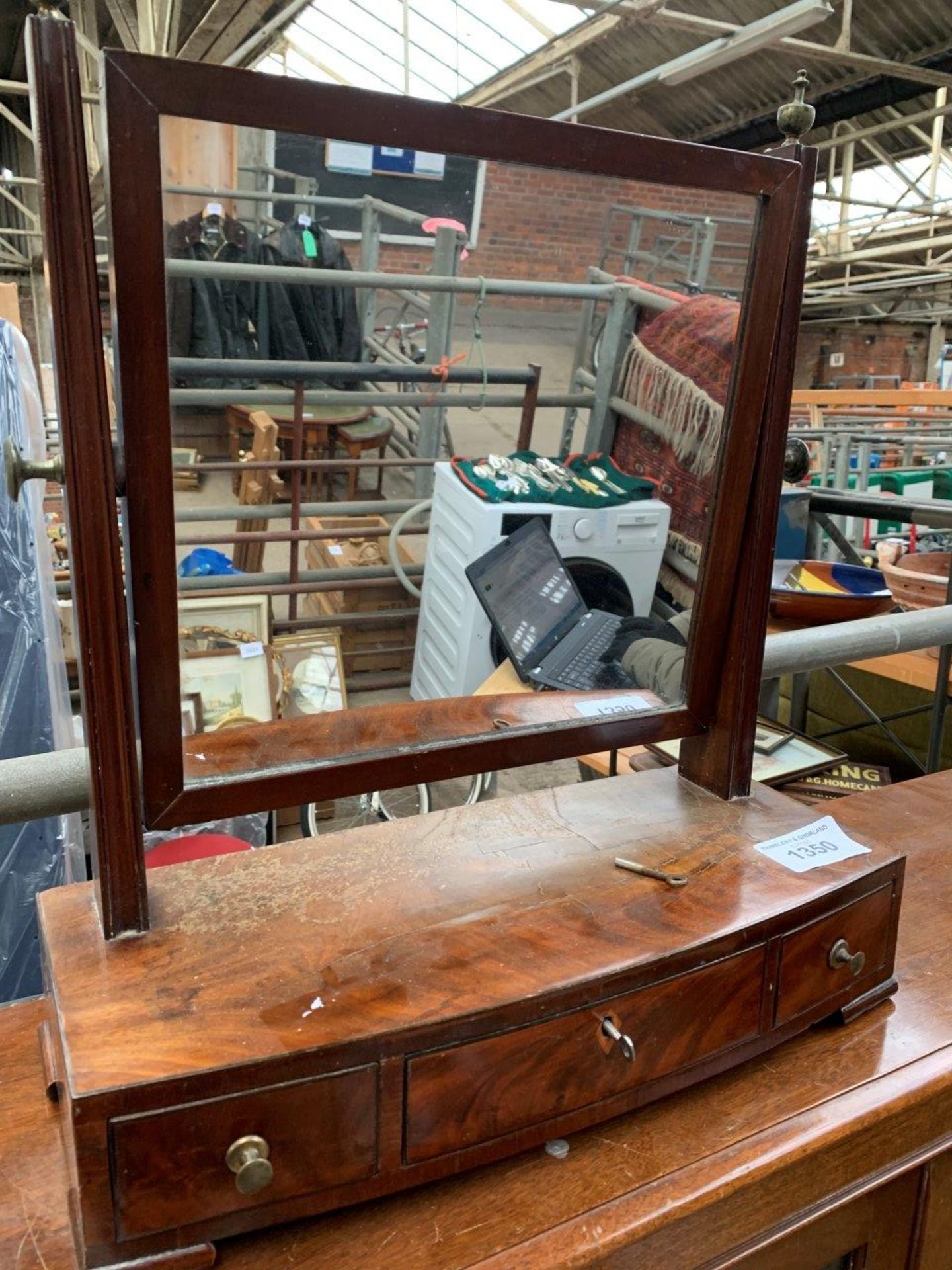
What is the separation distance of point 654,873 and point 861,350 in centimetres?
1246

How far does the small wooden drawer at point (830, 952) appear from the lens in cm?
77

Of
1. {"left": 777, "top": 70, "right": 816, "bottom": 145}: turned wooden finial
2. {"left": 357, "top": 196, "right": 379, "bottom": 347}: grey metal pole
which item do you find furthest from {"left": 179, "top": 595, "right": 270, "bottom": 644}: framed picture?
{"left": 777, "top": 70, "right": 816, "bottom": 145}: turned wooden finial

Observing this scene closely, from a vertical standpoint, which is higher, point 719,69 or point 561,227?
point 719,69

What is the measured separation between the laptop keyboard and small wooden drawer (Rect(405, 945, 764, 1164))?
0.82 ft

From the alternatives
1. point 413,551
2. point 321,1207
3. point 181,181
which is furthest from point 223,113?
point 321,1207

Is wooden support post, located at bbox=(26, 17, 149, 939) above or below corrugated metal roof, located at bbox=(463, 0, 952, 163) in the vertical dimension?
below

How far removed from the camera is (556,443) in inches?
31.4

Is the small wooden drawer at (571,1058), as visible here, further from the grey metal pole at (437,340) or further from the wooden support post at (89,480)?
the grey metal pole at (437,340)

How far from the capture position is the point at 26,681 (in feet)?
5.60

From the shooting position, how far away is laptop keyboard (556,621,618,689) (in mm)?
848

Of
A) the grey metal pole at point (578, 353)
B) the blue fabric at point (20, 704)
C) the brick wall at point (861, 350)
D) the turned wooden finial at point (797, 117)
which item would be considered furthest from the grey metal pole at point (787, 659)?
the brick wall at point (861, 350)

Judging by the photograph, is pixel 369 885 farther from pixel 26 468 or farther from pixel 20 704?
pixel 20 704

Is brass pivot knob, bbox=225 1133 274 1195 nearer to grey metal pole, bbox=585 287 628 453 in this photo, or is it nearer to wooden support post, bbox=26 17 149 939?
wooden support post, bbox=26 17 149 939

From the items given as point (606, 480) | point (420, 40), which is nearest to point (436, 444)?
point (606, 480)
